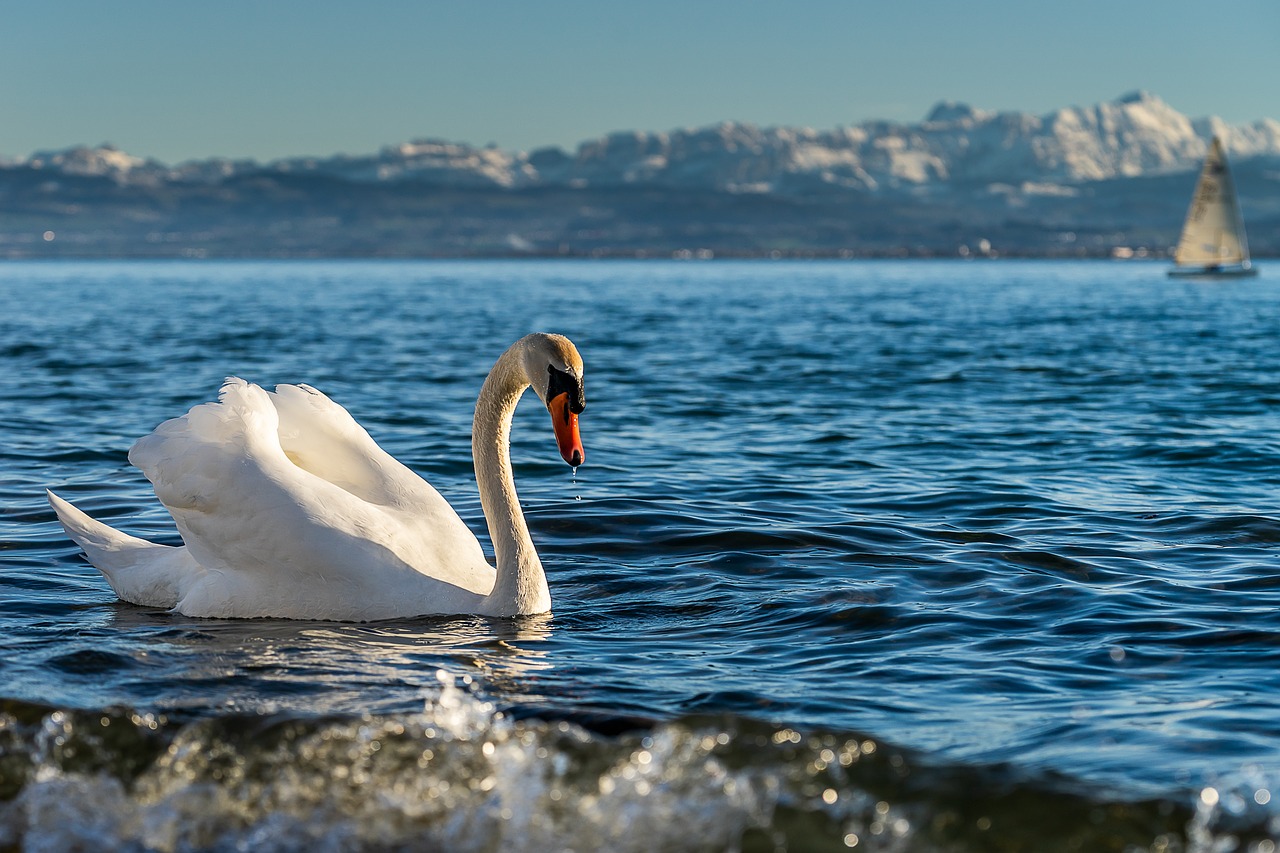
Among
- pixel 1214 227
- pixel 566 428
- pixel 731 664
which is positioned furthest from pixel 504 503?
pixel 1214 227

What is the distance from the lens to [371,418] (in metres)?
16.2

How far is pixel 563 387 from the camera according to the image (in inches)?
280

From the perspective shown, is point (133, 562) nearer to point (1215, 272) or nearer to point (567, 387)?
point (567, 387)

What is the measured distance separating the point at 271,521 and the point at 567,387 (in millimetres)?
1603

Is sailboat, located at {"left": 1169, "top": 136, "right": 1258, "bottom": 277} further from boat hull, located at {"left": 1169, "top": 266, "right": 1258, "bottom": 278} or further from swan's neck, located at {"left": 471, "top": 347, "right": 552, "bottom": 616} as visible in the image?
swan's neck, located at {"left": 471, "top": 347, "right": 552, "bottom": 616}

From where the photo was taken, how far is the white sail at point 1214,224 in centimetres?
7819

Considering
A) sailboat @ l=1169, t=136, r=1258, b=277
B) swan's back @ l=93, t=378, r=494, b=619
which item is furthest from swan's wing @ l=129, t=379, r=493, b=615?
sailboat @ l=1169, t=136, r=1258, b=277

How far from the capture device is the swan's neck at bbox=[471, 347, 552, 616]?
7484 millimetres

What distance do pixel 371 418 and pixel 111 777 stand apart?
11.1 m

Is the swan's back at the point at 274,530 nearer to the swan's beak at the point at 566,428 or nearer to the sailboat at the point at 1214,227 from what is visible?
the swan's beak at the point at 566,428

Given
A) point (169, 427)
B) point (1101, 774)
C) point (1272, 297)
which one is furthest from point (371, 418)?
point (1272, 297)

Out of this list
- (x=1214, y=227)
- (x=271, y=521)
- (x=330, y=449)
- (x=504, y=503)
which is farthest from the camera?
(x=1214, y=227)

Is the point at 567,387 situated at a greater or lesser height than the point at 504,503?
greater

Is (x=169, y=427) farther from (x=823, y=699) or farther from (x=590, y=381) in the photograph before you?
(x=590, y=381)
